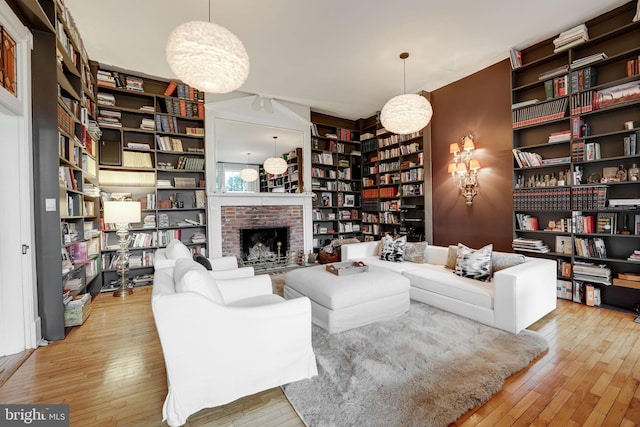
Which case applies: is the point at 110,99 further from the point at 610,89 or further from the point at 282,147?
the point at 610,89

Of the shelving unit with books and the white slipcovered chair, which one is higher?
the shelving unit with books

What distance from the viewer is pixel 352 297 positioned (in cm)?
255

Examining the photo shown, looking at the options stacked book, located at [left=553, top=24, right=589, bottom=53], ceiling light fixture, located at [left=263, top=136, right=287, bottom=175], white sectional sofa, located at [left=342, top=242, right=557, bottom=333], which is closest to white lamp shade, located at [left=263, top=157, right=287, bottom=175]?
ceiling light fixture, located at [left=263, top=136, right=287, bottom=175]

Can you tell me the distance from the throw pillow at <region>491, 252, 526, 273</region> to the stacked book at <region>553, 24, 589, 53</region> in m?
2.59

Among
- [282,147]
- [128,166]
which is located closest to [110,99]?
[128,166]

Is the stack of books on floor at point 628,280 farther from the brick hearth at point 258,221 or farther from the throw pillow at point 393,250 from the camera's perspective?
the brick hearth at point 258,221

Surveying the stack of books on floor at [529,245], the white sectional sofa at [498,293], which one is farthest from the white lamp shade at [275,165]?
the stack of books on floor at [529,245]

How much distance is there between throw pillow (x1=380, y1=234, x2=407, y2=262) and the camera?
154 inches

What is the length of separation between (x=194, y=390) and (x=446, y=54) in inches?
179

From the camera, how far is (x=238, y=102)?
16.3 ft

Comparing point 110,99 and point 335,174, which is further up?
point 110,99

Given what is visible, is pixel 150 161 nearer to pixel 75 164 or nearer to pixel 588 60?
pixel 75 164

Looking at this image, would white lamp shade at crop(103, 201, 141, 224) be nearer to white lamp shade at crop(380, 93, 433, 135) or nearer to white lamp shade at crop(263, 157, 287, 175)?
white lamp shade at crop(263, 157, 287, 175)

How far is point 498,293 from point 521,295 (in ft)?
0.58
